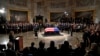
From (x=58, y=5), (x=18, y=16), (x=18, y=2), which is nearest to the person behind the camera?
(x=18, y=2)

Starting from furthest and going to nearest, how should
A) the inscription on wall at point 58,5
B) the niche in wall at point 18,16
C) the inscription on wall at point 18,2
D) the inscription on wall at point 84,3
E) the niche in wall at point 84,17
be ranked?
the inscription on wall at point 58,5 → the niche in wall at point 84,17 → the inscription on wall at point 84,3 → the niche in wall at point 18,16 → the inscription on wall at point 18,2

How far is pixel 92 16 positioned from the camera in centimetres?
2522

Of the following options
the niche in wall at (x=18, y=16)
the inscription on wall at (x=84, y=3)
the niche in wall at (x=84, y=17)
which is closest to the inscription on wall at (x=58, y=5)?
the inscription on wall at (x=84, y=3)

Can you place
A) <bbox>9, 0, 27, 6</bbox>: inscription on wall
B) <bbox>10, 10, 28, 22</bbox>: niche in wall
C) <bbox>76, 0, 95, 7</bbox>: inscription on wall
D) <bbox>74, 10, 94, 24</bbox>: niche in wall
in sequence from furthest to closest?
<bbox>74, 10, 94, 24</bbox>: niche in wall → <bbox>76, 0, 95, 7</bbox>: inscription on wall → <bbox>10, 10, 28, 22</bbox>: niche in wall → <bbox>9, 0, 27, 6</bbox>: inscription on wall

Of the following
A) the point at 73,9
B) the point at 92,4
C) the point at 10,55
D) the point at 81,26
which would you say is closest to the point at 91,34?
the point at 10,55

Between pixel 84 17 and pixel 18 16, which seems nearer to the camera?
pixel 18 16

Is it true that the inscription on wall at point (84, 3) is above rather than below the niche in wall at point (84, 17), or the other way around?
above

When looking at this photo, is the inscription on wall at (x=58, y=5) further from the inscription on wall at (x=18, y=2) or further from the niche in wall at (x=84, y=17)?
the inscription on wall at (x=18, y=2)

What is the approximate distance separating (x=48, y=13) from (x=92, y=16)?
7702mm

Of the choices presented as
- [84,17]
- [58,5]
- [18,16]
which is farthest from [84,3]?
[18,16]

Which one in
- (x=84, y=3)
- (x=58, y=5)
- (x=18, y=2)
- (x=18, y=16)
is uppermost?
(x=18, y=2)

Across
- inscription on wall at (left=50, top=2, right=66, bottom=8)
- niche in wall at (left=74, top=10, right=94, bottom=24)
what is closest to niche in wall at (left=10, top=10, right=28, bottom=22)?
inscription on wall at (left=50, top=2, right=66, bottom=8)

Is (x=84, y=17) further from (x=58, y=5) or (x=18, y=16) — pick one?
(x=18, y=16)

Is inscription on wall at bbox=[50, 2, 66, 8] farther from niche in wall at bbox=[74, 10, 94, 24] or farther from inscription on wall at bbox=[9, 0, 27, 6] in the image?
inscription on wall at bbox=[9, 0, 27, 6]
